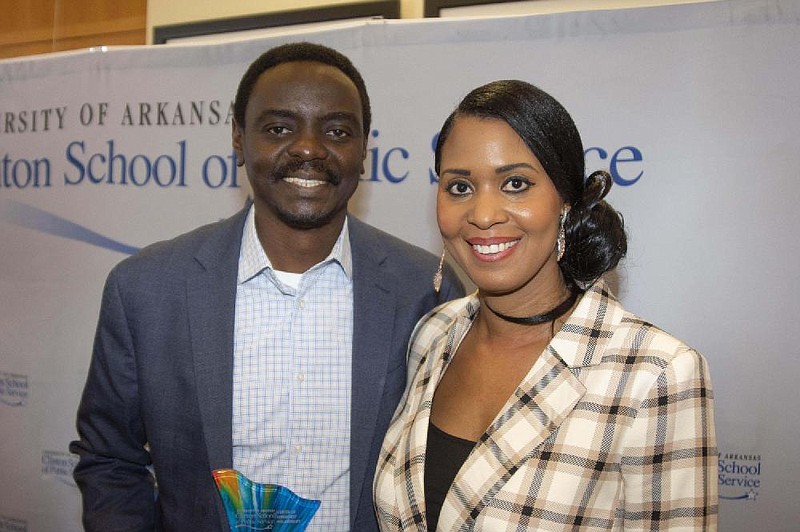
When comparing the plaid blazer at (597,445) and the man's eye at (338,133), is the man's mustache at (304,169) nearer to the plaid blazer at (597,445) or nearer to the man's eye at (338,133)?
the man's eye at (338,133)

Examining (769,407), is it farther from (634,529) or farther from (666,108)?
(634,529)

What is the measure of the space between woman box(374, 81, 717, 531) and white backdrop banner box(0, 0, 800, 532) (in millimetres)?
905

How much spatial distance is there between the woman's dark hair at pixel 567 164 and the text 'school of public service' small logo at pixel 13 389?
2600 mm

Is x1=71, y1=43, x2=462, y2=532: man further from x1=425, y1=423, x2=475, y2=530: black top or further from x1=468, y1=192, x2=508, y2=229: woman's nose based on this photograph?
x1=468, y1=192, x2=508, y2=229: woman's nose

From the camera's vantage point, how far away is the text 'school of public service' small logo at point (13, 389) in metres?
3.39

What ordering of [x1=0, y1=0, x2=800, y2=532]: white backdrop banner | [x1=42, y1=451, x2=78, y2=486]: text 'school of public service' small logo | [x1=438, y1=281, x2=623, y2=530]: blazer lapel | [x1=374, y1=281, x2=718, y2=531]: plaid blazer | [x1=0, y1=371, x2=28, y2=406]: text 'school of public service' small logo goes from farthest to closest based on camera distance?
1. [x1=0, y1=371, x2=28, y2=406]: text 'school of public service' small logo
2. [x1=42, y1=451, x2=78, y2=486]: text 'school of public service' small logo
3. [x1=0, y1=0, x2=800, y2=532]: white backdrop banner
4. [x1=438, y1=281, x2=623, y2=530]: blazer lapel
5. [x1=374, y1=281, x2=718, y2=531]: plaid blazer

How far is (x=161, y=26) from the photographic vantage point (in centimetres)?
369

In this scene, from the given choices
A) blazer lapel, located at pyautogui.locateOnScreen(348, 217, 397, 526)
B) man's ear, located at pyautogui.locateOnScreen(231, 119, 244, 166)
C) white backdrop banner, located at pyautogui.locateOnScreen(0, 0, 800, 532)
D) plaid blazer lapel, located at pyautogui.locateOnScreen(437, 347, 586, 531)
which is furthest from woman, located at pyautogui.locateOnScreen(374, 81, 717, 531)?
white backdrop banner, located at pyautogui.locateOnScreen(0, 0, 800, 532)

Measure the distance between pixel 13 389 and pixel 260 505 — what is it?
86.2 inches

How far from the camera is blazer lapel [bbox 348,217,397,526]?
1.94 metres

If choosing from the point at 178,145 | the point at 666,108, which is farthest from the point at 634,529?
the point at 178,145

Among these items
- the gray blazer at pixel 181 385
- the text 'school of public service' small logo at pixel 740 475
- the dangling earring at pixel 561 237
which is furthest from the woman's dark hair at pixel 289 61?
the text 'school of public service' small logo at pixel 740 475

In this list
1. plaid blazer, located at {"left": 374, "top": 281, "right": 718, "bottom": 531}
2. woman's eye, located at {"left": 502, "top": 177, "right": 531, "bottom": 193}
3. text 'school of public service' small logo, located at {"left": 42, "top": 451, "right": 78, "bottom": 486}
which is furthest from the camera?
text 'school of public service' small logo, located at {"left": 42, "top": 451, "right": 78, "bottom": 486}

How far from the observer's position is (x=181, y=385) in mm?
1970
